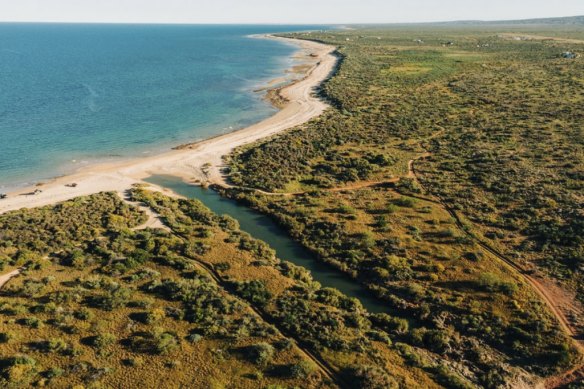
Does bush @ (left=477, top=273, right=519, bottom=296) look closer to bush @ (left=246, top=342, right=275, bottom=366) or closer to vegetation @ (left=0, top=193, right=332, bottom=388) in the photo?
vegetation @ (left=0, top=193, right=332, bottom=388)

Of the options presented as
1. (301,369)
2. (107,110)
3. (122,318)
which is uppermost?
(107,110)

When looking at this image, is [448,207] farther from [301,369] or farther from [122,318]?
[122,318]

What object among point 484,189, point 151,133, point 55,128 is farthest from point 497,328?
point 55,128

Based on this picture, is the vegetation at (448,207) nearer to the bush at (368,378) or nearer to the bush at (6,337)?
the bush at (368,378)

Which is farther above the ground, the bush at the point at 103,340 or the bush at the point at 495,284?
the bush at the point at 495,284

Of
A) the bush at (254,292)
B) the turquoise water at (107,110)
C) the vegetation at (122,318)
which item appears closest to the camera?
the vegetation at (122,318)

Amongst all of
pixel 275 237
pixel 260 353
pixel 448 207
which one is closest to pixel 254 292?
pixel 260 353

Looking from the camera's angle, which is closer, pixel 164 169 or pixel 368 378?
pixel 368 378

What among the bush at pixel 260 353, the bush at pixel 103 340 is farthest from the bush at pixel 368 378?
the bush at pixel 103 340

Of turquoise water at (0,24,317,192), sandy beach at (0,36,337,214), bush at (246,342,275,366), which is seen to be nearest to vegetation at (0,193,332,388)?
bush at (246,342,275,366)

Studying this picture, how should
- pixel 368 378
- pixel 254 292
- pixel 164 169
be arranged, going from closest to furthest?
1. pixel 368 378
2. pixel 254 292
3. pixel 164 169
